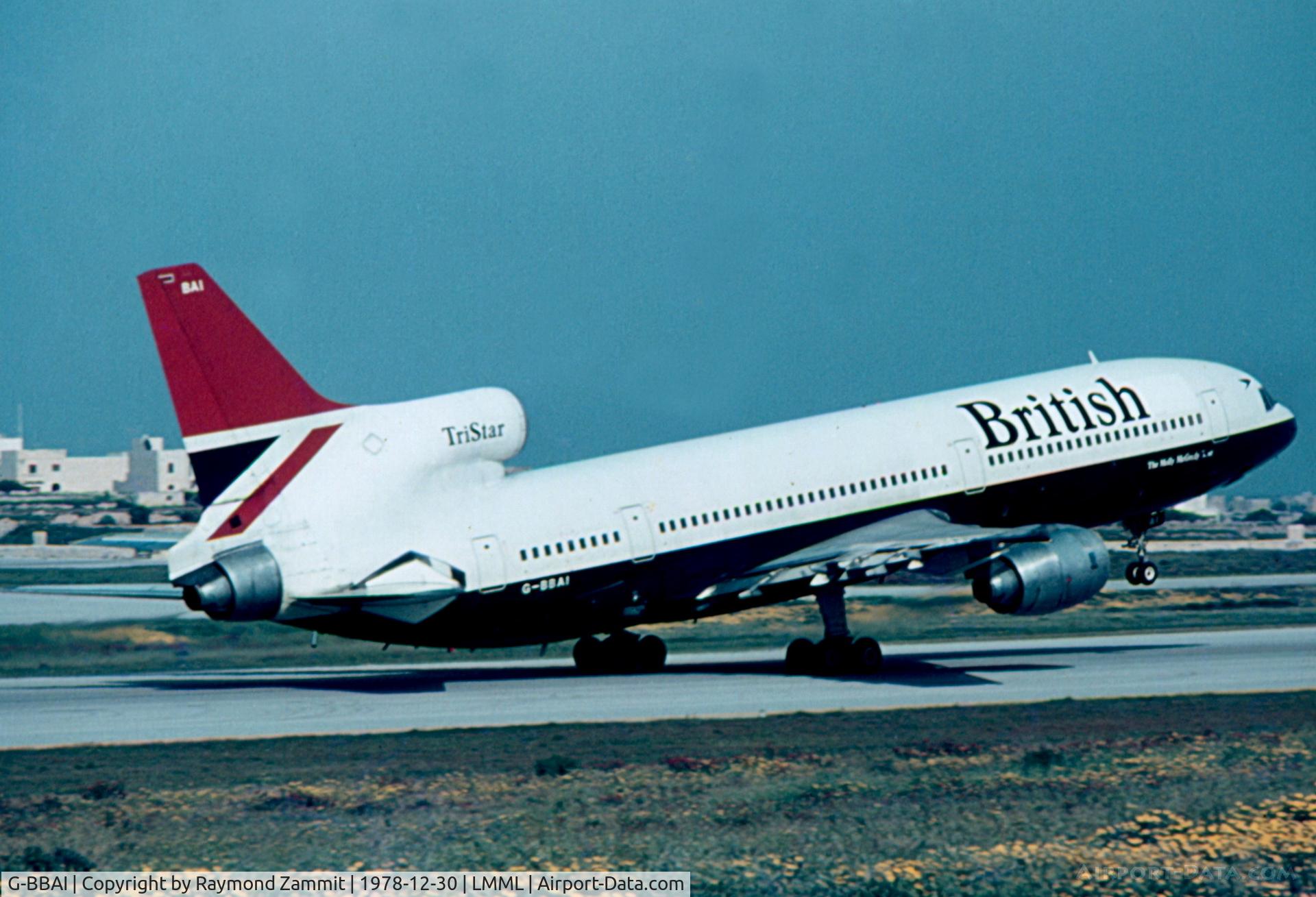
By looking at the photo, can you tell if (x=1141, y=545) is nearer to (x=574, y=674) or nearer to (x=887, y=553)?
(x=887, y=553)

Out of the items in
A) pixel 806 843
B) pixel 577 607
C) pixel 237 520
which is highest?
pixel 237 520

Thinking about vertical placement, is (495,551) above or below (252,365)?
below

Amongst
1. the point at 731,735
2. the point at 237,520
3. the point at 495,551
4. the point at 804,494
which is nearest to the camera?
the point at 731,735

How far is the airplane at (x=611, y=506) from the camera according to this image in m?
34.1

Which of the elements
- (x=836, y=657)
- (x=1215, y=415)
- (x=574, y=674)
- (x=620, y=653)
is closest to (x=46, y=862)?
(x=574, y=674)

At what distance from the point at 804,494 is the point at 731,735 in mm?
11289

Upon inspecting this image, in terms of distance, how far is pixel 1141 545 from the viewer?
152 feet

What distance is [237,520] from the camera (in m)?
34.1

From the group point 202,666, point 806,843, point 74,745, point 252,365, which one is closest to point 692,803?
point 806,843

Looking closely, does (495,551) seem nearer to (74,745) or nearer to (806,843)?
(74,745)

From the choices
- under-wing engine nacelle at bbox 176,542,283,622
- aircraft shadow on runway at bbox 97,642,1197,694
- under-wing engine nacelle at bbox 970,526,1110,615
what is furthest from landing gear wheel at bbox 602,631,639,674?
under-wing engine nacelle at bbox 176,542,283,622

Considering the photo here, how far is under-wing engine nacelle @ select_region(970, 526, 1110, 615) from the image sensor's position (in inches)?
1430

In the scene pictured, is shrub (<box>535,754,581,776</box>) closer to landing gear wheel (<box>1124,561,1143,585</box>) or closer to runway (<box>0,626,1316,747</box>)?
runway (<box>0,626,1316,747</box>)

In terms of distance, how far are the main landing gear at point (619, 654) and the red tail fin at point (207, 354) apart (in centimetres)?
1167
